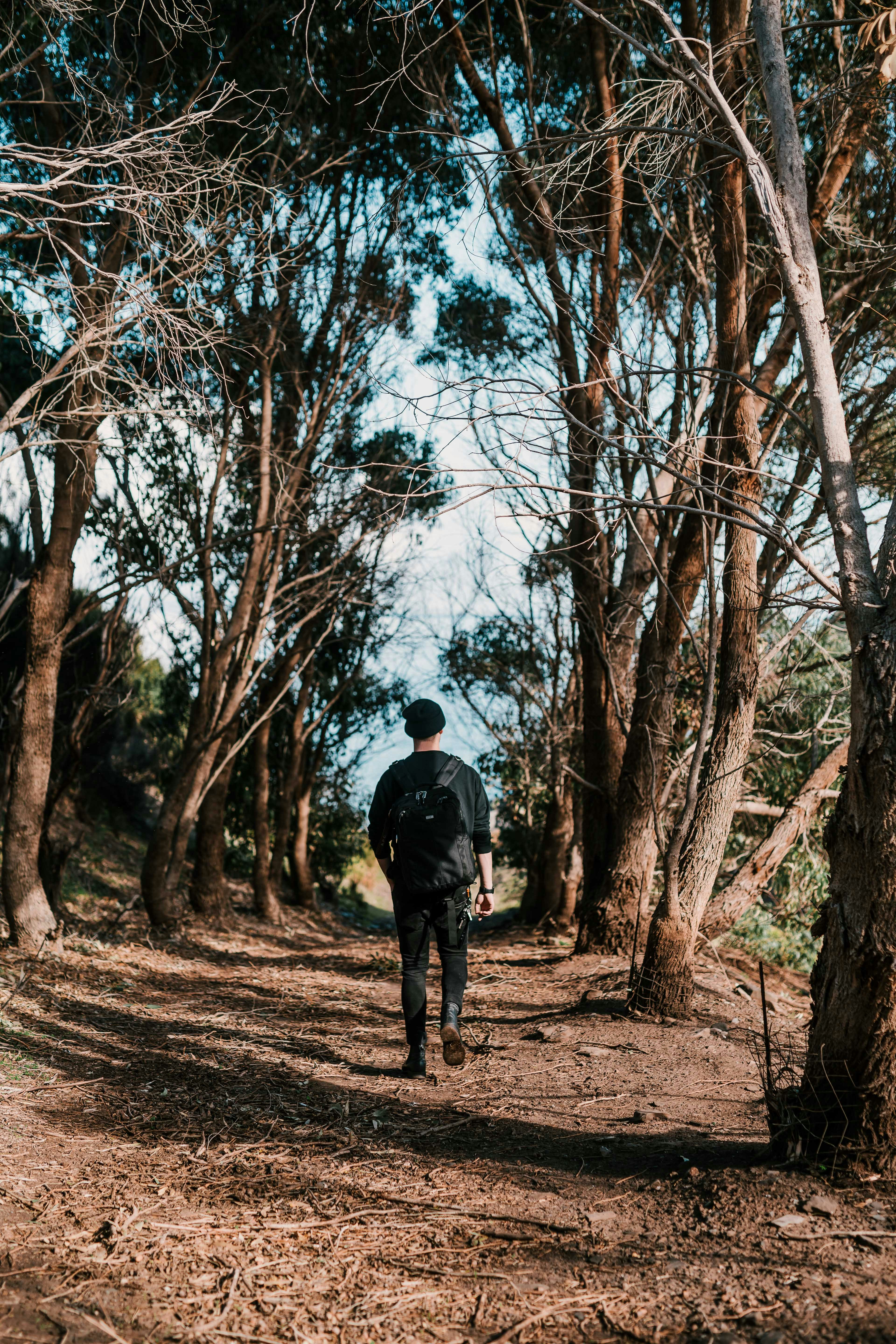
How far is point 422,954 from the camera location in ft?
15.3

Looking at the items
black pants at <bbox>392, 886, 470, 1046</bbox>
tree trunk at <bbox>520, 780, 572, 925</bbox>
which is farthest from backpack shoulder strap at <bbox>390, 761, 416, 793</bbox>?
tree trunk at <bbox>520, 780, 572, 925</bbox>

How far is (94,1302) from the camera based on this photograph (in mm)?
2473

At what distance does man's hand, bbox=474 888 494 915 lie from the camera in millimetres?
4641

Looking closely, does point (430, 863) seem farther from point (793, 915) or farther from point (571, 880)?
point (571, 880)

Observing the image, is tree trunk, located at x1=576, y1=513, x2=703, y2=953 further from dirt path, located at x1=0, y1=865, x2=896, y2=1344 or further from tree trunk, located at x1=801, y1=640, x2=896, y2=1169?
tree trunk, located at x1=801, y1=640, x2=896, y2=1169

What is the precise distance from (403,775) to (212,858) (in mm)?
7020

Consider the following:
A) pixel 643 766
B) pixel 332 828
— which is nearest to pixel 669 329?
pixel 643 766

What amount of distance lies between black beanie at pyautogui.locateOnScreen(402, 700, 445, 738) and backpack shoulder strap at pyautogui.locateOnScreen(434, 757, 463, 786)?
0.15 meters

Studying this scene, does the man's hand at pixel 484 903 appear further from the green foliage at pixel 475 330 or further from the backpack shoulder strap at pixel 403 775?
the green foliage at pixel 475 330

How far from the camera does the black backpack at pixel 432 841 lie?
453 cm

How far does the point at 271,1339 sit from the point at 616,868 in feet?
16.5

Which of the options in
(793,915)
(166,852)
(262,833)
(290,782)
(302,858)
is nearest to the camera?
(166,852)

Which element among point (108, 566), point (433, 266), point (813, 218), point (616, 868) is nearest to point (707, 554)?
point (813, 218)

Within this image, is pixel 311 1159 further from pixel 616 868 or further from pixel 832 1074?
pixel 616 868
